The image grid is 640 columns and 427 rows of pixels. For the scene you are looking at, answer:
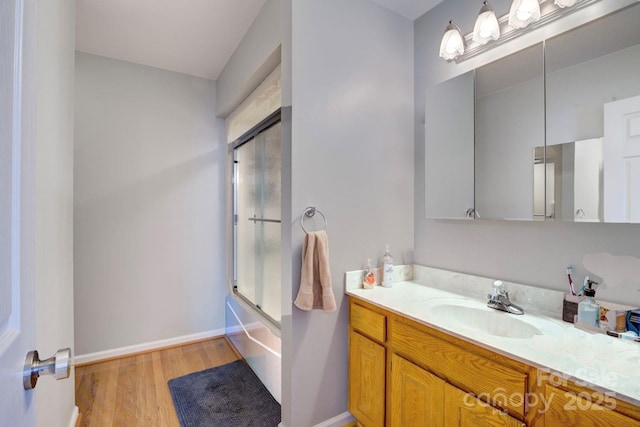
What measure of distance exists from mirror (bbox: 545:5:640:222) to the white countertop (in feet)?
1.47

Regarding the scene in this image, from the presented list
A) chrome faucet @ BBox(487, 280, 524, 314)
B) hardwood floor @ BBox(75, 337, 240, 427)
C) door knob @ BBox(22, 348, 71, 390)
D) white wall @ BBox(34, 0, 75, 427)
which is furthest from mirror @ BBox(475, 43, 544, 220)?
hardwood floor @ BBox(75, 337, 240, 427)

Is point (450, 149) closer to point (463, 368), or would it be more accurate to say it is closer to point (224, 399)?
point (463, 368)

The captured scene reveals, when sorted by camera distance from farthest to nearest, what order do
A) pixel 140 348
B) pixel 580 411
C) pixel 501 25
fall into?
1. pixel 140 348
2. pixel 501 25
3. pixel 580 411

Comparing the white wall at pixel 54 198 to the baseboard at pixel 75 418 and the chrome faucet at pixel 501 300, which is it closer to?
the baseboard at pixel 75 418

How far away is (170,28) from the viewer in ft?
7.25

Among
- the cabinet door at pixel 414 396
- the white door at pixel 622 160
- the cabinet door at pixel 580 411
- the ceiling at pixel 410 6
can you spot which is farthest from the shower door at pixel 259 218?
the white door at pixel 622 160

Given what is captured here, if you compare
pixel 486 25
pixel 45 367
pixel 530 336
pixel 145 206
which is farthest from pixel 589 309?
pixel 145 206

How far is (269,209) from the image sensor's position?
2.37 metres

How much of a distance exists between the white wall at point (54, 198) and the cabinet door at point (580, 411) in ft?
5.69

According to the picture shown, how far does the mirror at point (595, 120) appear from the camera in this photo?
3.75 feet

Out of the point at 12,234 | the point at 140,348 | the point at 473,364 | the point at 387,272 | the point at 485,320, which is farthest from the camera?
the point at 140,348

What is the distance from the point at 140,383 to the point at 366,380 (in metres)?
1.77

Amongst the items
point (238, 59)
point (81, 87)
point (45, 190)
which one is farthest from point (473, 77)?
point (81, 87)

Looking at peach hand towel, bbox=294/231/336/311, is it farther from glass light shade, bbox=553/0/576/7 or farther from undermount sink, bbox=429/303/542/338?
glass light shade, bbox=553/0/576/7
